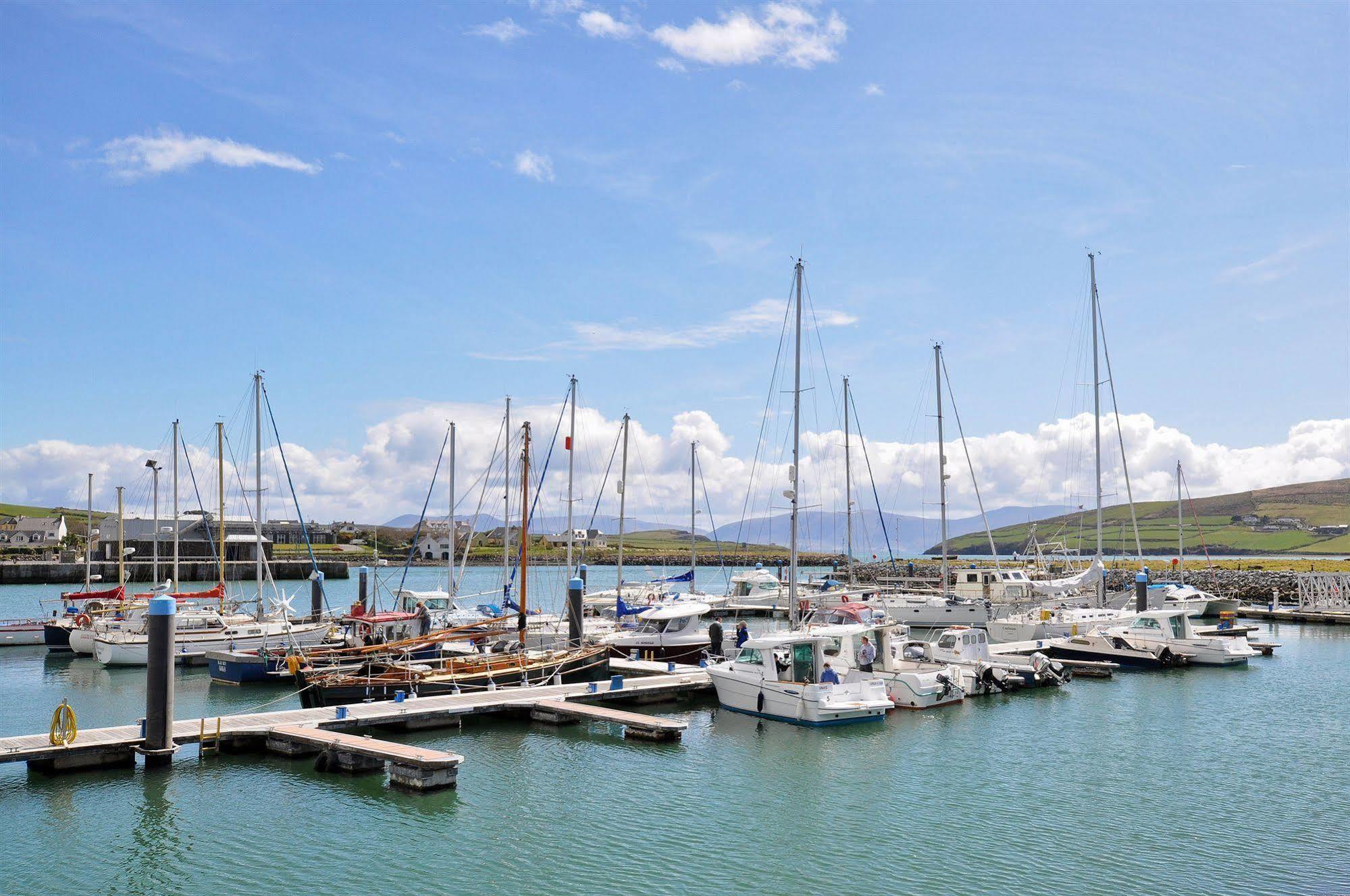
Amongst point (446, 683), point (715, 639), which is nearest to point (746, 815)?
point (446, 683)

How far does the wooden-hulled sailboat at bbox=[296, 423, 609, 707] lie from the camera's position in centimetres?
3266

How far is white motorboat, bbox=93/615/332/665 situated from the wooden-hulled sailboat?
8757 millimetres

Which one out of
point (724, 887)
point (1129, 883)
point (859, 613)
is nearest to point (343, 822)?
point (724, 887)

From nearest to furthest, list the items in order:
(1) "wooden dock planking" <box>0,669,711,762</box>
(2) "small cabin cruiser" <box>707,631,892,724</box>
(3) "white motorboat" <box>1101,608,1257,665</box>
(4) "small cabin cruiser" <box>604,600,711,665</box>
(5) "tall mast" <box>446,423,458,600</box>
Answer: (1) "wooden dock planking" <box>0,669,711,762</box> → (2) "small cabin cruiser" <box>707,631,892,724</box> → (4) "small cabin cruiser" <box>604,600,711,665</box> → (3) "white motorboat" <box>1101,608,1257,665</box> → (5) "tall mast" <box>446,423,458,600</box>

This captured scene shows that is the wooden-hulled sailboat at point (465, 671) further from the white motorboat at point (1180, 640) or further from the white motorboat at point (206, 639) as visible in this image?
the white motorboat at point (1180, 640)

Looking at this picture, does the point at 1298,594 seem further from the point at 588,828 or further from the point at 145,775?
the point at 145,775

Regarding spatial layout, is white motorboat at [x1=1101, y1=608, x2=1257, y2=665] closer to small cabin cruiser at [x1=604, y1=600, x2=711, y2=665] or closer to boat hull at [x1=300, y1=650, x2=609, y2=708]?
small cabin cruiser at [x1=604, y1=600, x2=711, y2=665]

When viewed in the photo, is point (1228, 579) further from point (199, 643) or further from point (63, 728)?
point (63, 728)

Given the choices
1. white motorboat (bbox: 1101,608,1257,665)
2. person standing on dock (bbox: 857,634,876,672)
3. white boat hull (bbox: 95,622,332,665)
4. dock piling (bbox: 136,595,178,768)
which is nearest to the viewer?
dock piling (bbox: 136,595,178,768)

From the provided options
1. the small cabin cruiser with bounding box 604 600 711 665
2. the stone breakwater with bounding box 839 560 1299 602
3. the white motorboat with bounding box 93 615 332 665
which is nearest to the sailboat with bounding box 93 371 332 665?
the white motorboat with bounding box 93 615 332 665

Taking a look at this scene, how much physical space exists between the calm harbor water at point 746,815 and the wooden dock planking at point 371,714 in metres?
0.67

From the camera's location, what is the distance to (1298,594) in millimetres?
75688

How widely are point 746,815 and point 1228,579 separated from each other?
85.8m

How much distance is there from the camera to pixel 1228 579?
9244 cm
